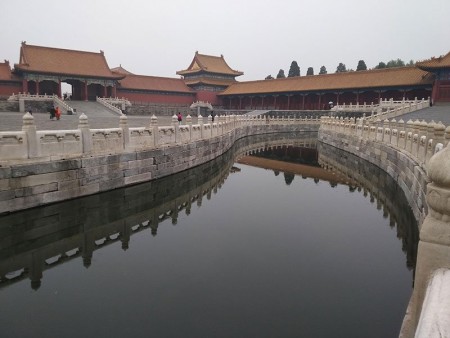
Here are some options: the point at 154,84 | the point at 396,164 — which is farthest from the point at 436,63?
the point at 154,84

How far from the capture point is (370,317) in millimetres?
4852

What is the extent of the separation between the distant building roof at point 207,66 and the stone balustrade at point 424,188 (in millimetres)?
32145

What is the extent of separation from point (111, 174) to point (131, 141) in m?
1.47

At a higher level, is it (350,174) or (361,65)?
(361,65)

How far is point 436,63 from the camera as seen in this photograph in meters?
29.2

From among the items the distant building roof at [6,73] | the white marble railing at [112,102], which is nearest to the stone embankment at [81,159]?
the white marble railing at [112,102]

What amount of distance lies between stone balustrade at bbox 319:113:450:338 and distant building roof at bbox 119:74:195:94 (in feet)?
92.6

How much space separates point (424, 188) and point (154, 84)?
41505 mm

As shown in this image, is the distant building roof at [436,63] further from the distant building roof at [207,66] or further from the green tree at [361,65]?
the green tree at [361,65]

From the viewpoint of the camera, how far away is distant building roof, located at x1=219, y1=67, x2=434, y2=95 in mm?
32656

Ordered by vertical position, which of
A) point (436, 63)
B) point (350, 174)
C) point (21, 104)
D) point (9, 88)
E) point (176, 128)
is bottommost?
point (350, 174)

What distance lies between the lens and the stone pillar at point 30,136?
8438 mm

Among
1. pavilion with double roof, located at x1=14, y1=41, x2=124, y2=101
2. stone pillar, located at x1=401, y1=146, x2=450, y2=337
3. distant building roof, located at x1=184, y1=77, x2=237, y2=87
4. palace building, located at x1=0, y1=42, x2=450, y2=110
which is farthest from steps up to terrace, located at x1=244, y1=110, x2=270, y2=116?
stone pillar, located at x1=401, y1=146, x2=450, y2=337

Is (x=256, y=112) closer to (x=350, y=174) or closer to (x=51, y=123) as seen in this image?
(x=51, y=123)
